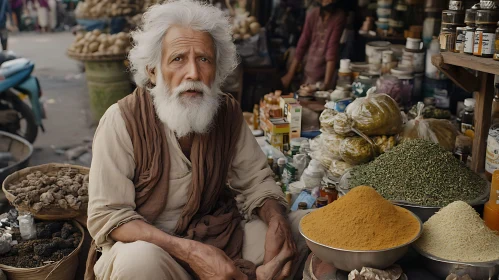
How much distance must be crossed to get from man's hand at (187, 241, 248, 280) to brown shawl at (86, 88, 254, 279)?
0.20 meters

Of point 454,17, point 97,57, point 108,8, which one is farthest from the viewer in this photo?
point 108,8

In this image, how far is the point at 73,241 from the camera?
2.81m

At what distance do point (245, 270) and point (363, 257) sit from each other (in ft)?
1.80

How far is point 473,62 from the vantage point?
7.53ft

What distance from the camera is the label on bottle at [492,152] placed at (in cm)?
247

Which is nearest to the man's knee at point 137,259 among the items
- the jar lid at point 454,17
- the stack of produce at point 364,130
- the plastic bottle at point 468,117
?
the stack of produce at point 364,130

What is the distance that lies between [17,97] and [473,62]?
4232mm

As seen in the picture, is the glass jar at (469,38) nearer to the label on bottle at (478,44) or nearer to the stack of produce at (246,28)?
the label on bottle at (478,44)

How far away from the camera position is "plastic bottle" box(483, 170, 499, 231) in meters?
2.04

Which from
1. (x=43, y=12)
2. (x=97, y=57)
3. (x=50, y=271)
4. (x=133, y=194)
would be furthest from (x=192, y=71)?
(x=43, y=12)

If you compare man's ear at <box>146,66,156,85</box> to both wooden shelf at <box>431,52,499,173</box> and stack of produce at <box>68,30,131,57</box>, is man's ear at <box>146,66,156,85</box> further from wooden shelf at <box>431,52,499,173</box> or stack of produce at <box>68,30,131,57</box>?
stack of produce at <box>68,30,131,57</box>

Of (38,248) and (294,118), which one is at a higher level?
(294,118)

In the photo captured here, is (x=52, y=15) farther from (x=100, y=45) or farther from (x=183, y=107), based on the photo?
(x=183, y=107)

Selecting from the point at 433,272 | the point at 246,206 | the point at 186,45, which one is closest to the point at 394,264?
the point at 433,272
